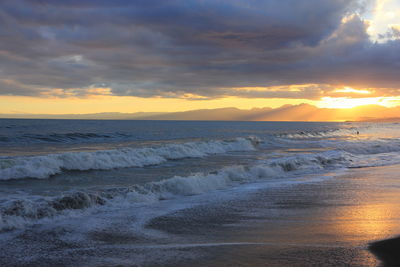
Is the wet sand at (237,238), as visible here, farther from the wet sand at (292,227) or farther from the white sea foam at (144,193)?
the white sea foam at (144,193)

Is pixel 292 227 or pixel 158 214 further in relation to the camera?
pixel 158 214

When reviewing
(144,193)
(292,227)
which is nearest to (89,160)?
(144,193)

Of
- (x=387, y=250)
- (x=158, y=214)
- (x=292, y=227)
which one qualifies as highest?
(x=387, y=250)

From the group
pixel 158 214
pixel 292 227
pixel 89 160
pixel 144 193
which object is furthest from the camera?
pixel 89 160

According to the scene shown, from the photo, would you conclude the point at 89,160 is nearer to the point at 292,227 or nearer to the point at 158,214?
the point at 158,214

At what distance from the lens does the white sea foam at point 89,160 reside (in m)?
14.9

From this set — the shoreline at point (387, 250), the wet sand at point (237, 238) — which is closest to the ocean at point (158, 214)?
the wet sand at point (237, 238)

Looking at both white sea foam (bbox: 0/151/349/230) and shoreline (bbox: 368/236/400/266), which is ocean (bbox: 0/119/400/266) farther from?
shoreline (bbox: 368/236/400/266)

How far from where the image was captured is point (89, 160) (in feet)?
60.8

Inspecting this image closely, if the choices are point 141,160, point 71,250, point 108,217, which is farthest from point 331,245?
point 141,160

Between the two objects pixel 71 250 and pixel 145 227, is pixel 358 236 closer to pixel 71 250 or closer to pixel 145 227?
pixel 145 227

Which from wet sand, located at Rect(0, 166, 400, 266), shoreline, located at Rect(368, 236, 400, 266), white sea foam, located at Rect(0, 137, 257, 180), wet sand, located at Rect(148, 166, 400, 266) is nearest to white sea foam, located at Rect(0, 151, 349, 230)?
wet sand, located at Rect(0, 166, 400, 266)

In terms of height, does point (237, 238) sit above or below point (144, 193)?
above

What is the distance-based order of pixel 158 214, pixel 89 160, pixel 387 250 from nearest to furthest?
pixel 387 250, pixel 158 214, pixel 89 160
